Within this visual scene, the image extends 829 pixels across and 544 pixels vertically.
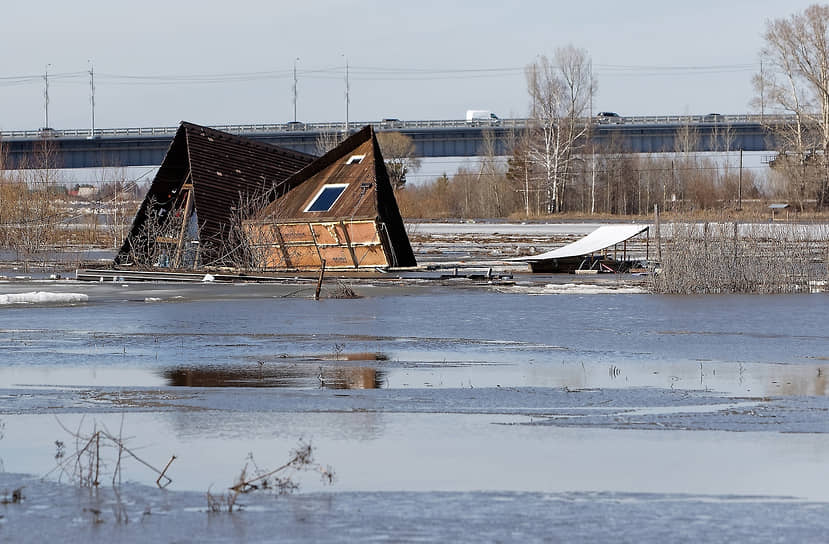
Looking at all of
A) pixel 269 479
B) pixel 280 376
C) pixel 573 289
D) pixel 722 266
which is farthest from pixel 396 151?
pixel 269 479

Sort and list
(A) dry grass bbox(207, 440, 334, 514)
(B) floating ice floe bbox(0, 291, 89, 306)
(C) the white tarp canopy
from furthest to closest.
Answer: (C) the white tarp canopy → (B) floating ice floe bbox(0, 291, 89, 306) → (A) dry grass bbox(207, 440, 334, 514)

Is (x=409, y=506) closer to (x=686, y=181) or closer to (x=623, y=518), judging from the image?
(x=623, y=518)

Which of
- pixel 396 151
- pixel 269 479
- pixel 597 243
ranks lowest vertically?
pixel 269 479

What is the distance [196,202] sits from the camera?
37.2 meters

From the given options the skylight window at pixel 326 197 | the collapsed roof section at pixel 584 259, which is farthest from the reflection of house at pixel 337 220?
the collapsed roof section at pixel 584 259

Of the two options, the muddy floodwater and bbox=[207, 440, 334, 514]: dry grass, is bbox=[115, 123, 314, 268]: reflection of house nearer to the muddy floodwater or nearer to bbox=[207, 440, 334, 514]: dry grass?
the muddy floodwater

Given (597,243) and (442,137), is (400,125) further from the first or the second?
(597,243)

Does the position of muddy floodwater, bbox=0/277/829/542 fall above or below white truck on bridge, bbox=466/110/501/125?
below

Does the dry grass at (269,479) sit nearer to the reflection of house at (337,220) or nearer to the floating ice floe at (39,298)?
the floating ice floe at (39,298)

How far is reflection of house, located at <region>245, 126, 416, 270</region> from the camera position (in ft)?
121

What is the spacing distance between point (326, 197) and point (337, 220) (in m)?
1.73

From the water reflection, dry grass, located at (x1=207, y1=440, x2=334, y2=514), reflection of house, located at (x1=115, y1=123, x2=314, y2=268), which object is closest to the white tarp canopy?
reflection of house, located at (x1=115, y1=123, x2=314, y2=268)

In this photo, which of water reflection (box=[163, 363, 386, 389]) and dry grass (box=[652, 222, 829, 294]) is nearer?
water reflection (box=[163, 363, 386, 389])

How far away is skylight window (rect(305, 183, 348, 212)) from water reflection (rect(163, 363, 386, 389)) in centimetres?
2280
